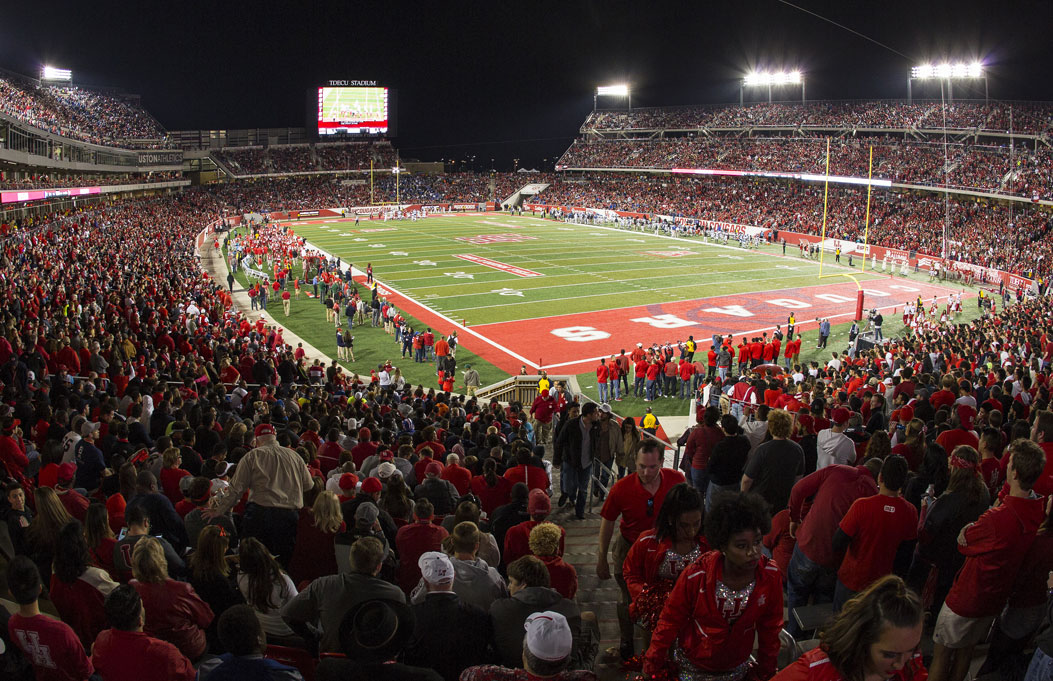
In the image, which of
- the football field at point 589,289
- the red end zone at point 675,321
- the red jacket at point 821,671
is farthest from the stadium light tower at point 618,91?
the red jacket at point 821,671

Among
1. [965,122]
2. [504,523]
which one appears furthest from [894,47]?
[504,523]

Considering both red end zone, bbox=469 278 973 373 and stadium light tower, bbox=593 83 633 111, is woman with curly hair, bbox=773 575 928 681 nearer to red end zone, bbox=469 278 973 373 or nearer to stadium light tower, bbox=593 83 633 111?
red end zone, bbox=469 278 973 373

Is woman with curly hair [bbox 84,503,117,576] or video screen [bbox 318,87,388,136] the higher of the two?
video screen [bbox 318,87,388,136]

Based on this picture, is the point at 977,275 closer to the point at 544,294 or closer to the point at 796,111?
the point at 544,294

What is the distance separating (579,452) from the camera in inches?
331

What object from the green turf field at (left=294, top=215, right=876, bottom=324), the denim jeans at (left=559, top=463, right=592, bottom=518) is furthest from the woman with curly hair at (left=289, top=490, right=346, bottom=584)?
the green turf field at (left=294, top=215, right=876, bottom=324)

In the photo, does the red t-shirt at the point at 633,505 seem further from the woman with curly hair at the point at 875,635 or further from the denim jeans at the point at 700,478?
the denim jeans at the point at 700,478

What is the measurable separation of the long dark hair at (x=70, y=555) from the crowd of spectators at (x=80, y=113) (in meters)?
38.0

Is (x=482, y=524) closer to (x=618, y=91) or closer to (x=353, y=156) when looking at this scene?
(x=618, y=91)

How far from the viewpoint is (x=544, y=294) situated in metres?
34.2

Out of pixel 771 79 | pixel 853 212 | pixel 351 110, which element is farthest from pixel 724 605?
pixel 351 110

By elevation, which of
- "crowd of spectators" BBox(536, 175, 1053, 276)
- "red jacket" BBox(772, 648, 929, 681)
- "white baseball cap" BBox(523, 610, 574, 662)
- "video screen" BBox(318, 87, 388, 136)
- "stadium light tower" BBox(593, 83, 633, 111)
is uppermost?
"stadium light tower" BBox(593, 83, 633, 111)

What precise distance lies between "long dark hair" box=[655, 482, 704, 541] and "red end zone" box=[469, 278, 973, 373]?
18879 mm

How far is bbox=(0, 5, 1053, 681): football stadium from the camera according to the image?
12.5 feet
